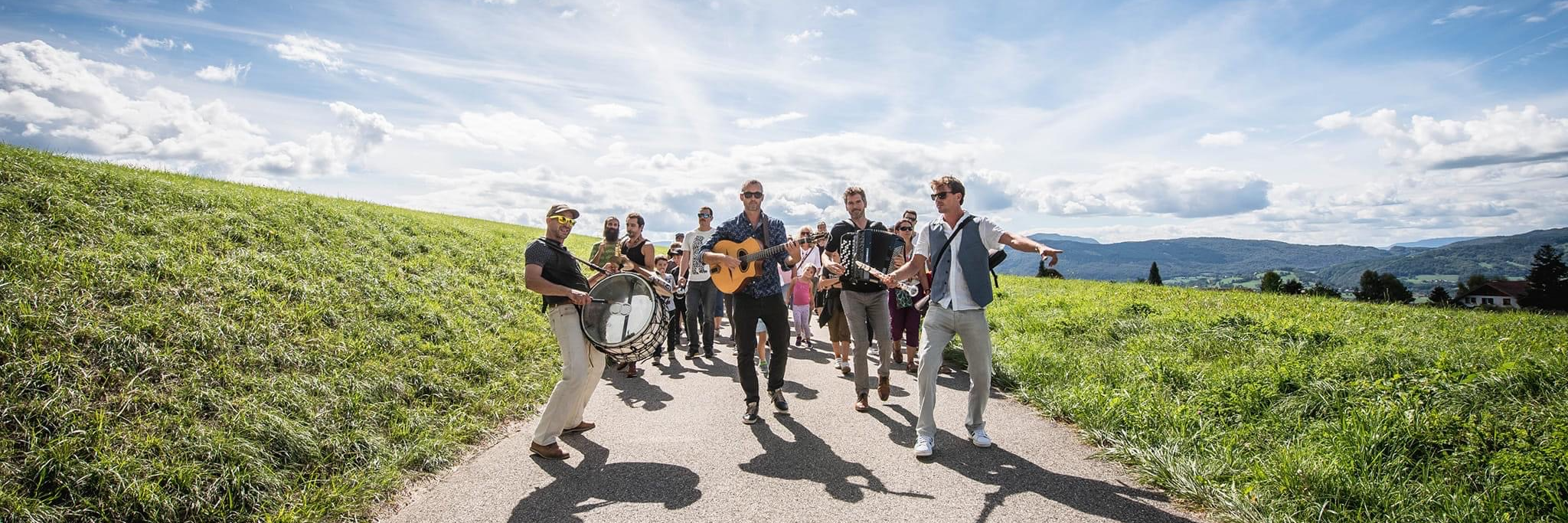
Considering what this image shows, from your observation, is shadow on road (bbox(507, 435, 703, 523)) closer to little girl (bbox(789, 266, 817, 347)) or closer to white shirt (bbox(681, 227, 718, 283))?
white shirt (bbox(681, 227, 718, 283))

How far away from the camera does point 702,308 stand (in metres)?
9.65

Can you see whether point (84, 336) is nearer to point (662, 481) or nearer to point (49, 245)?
point (49, 245)

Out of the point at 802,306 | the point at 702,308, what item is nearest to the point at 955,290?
the point at 702,308

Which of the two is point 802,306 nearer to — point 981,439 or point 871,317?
point 871,317

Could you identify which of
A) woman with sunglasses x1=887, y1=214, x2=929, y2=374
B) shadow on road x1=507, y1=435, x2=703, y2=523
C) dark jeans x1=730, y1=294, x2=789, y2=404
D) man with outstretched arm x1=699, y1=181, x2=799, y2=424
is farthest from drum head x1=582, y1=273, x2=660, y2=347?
woman with sunglasses x1=887, y1=214, x2=929, y2=374

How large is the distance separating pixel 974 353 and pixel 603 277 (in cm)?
314

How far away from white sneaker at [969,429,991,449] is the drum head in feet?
9.30

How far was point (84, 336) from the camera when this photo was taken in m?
5.17

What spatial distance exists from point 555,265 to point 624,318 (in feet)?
2.46

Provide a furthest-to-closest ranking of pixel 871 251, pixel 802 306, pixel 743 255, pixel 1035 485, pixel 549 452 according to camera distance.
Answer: pixel 802 306 < pixel 871 251 < pixel 743 255 < pixel 549 452 < pixel 1035 485

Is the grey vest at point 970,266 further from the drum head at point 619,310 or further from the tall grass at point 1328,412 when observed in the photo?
the drum head at point 619,310

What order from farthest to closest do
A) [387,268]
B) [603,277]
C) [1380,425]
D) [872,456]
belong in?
1. [387,268]
2. [603,277]
3. [872,456]
4. [1380,425]

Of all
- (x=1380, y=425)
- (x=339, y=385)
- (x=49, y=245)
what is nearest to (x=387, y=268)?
(x=49, y=245)

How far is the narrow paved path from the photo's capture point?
4.06 m
